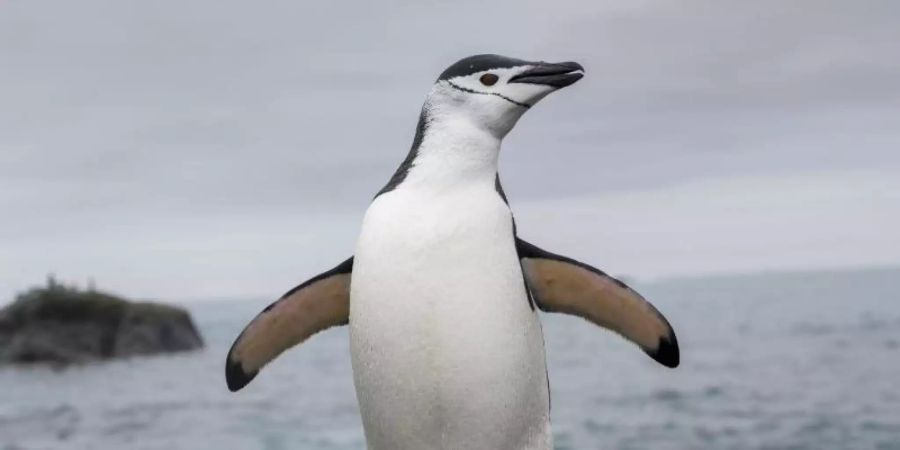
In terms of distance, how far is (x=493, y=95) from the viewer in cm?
279

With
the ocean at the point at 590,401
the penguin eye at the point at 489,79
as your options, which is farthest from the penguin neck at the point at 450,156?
the ocean at the point at 590,401

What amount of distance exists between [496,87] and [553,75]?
0.16m

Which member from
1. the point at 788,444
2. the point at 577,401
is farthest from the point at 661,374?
the point at 788,444

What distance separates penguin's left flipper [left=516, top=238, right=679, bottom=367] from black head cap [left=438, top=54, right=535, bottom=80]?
0.50 m

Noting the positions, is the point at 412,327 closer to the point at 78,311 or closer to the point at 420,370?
the point at 420,370

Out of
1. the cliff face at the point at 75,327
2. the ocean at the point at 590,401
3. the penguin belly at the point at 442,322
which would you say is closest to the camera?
the penguin belly at the point at 442,322

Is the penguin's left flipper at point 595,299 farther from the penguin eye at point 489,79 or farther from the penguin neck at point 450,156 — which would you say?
the penguin eye at point 489,79

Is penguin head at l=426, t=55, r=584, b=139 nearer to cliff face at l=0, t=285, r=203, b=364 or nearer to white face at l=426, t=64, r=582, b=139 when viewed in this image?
white face at l=426, t=64, r=582, b=139

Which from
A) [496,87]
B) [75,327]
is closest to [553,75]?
[496,87]

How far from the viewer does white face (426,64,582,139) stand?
2.79 metres

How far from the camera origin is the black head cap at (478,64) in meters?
2.81

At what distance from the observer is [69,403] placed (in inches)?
1066

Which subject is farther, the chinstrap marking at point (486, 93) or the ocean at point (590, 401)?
the ocean at point (590, 401)

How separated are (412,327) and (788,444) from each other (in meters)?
14.9
